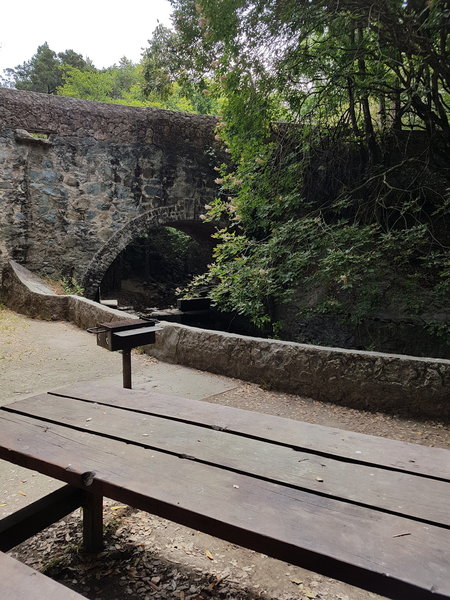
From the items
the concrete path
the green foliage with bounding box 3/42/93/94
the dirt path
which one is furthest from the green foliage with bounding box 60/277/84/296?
the green foliage with bounding box 3/42/93/94

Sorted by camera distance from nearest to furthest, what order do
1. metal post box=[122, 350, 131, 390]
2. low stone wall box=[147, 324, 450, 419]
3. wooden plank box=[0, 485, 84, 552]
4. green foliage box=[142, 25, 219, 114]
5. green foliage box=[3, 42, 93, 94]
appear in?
wooden plank box=[0, 485, 84, 552], metal post box=[122, 350, 131, 390], low stone wall box=[147, 324, 450, 419], green foliage box=[142, 25, 219, 114], green foliage box=[3, 42, 93, 94]

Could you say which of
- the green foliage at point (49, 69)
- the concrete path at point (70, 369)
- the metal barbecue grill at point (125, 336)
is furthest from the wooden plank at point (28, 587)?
the green foliage at point (49, 69)

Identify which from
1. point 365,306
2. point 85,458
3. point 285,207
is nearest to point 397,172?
point 285,207

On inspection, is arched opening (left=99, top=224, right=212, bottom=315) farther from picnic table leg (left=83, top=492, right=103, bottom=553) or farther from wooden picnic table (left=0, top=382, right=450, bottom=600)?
wooden picnic table (left=0, top=382, right=450, bottom=600)

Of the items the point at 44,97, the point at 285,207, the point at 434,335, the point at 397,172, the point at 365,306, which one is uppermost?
the point at 44,97

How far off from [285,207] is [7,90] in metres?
5.25

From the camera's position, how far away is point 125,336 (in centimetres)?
270

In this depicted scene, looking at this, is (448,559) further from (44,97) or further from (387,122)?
(44,97)

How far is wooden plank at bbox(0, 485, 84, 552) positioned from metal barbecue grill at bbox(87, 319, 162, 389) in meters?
1.08

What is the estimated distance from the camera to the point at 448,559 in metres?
0.91

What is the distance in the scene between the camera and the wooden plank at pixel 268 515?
90 centimetres

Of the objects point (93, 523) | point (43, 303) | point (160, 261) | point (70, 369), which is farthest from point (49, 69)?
point (93, 523)

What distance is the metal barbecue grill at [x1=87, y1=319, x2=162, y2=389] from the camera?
2.71 m

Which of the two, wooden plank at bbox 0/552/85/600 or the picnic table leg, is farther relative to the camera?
the picnic table leg
